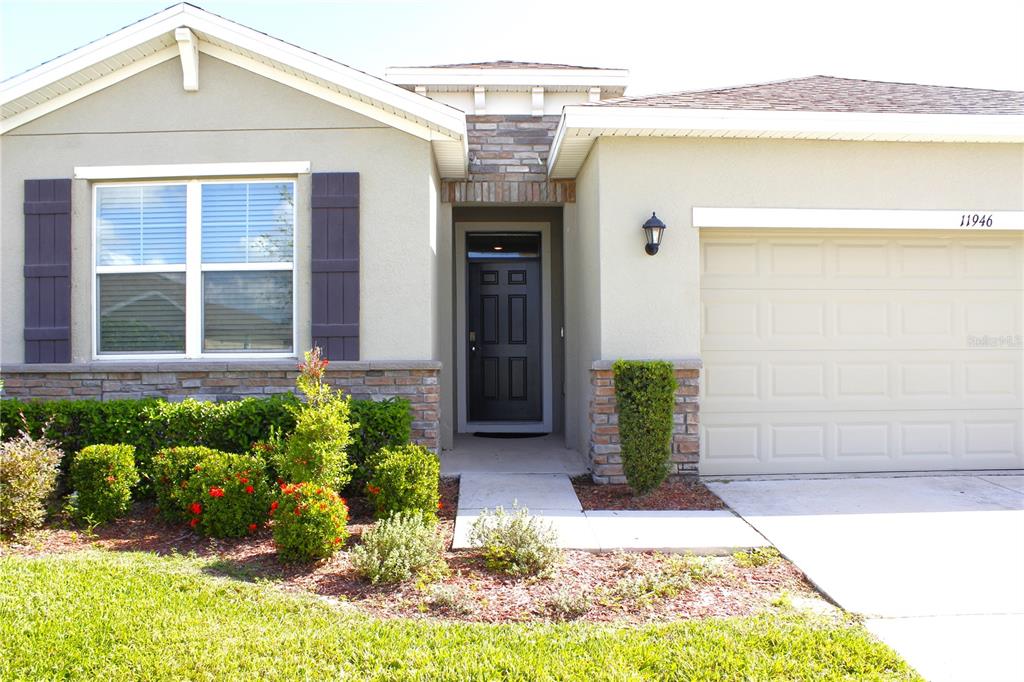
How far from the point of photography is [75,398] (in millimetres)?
6215

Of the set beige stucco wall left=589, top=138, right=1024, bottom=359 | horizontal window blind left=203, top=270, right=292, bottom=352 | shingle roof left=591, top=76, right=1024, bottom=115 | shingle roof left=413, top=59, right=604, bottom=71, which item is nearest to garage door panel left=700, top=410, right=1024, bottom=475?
beige stucco wall left=589, top=138, right=1024, bottom=359

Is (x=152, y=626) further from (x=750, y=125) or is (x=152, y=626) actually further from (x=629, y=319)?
(x=750, y=125)

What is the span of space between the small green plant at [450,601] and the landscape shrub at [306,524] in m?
0.77

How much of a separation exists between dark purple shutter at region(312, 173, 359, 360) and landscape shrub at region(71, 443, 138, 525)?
188 centimetres

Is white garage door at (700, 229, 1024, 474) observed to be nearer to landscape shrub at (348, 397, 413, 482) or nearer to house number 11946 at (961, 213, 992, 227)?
house number 11946 at (961, 213, 992, 227)

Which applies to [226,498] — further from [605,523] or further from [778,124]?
[778,124]

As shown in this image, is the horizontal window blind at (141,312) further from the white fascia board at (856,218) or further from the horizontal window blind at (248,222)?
the white fascia board at (856,218)

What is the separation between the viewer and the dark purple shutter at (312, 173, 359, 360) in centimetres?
614

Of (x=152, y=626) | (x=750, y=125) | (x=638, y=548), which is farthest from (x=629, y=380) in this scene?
(x=152, y=626)

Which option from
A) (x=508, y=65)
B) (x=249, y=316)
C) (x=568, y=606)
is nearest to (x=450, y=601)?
(x=568, y=606)

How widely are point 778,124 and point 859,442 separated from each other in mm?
3101

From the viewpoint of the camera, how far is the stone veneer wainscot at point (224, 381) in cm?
614

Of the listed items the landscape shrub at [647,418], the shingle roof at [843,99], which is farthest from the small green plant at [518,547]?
the shingle roof at [843,99]

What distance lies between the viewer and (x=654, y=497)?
18.3 feet
